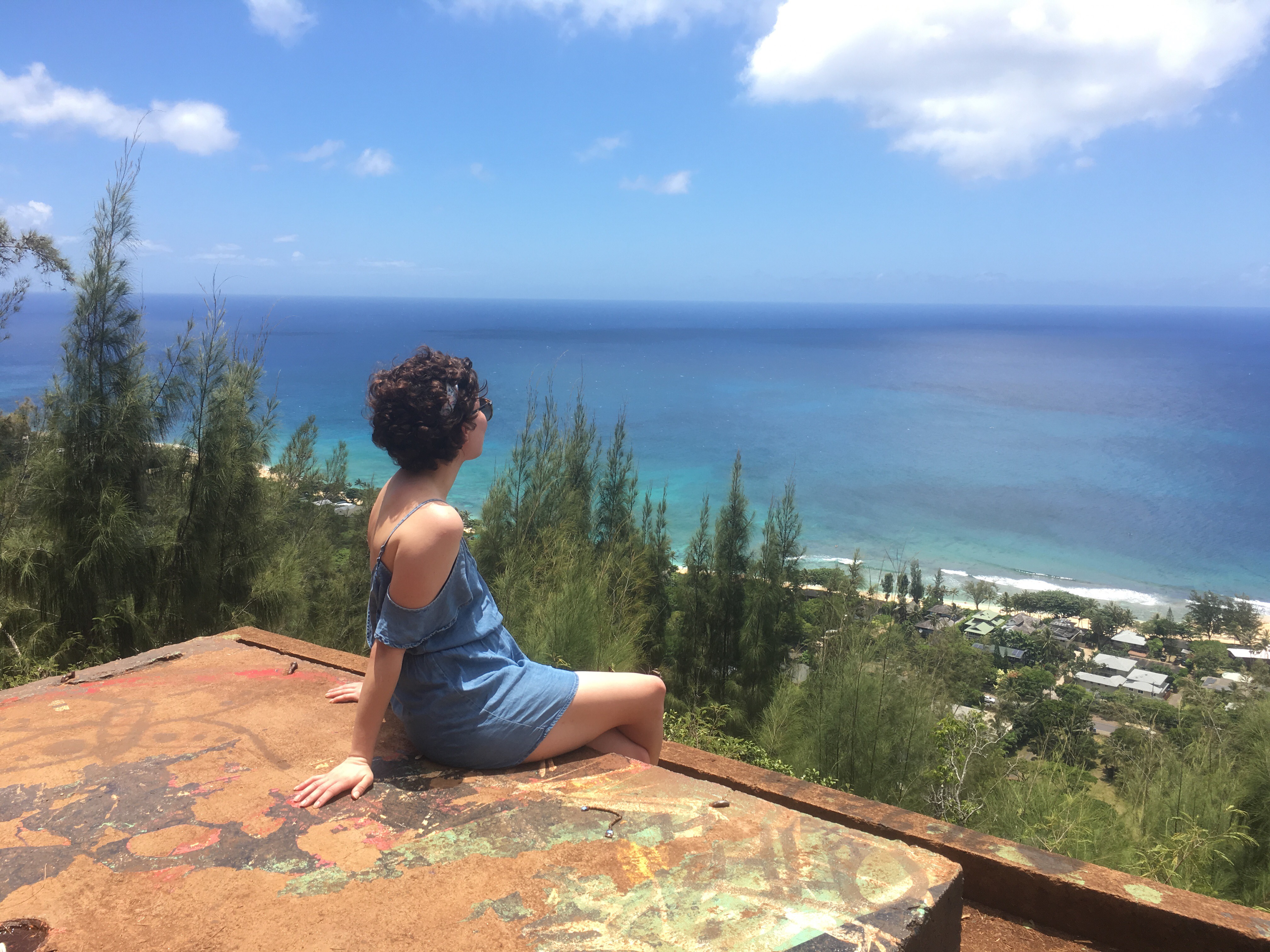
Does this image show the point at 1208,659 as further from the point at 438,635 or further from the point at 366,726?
the point at 366,726

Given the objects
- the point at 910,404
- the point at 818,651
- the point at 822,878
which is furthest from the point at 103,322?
the point at 910,404

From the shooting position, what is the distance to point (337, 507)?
7902 mm

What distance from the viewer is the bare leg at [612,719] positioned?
1.96 metres

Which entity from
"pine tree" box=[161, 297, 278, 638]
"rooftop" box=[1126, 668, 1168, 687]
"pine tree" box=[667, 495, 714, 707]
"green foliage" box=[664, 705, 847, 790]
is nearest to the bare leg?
"green foliage" box=[664, 705, 847, 790]

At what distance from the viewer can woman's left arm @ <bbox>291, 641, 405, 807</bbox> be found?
178cm

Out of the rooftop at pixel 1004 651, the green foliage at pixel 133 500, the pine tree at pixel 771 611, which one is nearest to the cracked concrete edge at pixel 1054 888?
the green foliage at pixel 133 500

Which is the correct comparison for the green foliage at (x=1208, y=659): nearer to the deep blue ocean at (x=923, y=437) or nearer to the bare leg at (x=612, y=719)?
the deep blue ocean at (x=923, y=437)

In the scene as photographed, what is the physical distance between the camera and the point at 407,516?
5.88 ft

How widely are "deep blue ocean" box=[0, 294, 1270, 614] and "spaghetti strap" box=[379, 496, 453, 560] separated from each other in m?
0.45

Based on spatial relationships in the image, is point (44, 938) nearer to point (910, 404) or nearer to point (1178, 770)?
point (1178, 770)

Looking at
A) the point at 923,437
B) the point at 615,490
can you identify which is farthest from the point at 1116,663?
the point at 923,437

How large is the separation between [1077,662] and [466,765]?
8.41 m

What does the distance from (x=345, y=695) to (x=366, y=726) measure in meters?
0.63

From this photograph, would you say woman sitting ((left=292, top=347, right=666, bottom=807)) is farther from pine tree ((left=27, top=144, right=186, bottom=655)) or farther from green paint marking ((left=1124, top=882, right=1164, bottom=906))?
pine tree ((left=27, top=144, right=186, bottom=655))
